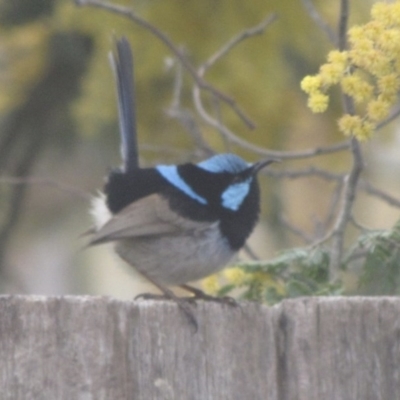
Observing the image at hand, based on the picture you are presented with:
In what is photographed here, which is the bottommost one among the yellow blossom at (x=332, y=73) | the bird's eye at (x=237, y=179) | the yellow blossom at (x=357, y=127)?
the yellow blossom at (x=357, y=127)

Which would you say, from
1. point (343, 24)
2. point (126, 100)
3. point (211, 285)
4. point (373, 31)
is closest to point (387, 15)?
point (373, 31)

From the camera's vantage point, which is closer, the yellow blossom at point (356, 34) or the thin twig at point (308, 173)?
the yellow blossom at point (356, 34)

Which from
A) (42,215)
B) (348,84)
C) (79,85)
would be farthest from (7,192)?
(348,84)

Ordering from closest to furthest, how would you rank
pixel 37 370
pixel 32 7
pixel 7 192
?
pixel 37 370 → pixel 32 7 → pixel 7 192

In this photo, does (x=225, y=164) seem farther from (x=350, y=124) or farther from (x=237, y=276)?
(x=350, y=124)

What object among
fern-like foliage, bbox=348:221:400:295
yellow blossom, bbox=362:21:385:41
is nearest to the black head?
fern-like foliage, bbox=348:221:400:295

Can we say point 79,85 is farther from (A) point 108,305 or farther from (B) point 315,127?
(A) point 108,305

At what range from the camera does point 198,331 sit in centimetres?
247

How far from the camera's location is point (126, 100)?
172 inches

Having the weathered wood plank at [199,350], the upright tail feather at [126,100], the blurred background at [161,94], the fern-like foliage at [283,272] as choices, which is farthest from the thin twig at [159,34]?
the weathered wood plank at [199,350]

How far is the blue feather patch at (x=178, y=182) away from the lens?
407cm

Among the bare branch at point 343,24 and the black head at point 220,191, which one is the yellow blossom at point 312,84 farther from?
the black head at point 220,191

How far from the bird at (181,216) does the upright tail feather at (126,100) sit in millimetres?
155

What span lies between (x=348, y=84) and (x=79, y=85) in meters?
2.95
